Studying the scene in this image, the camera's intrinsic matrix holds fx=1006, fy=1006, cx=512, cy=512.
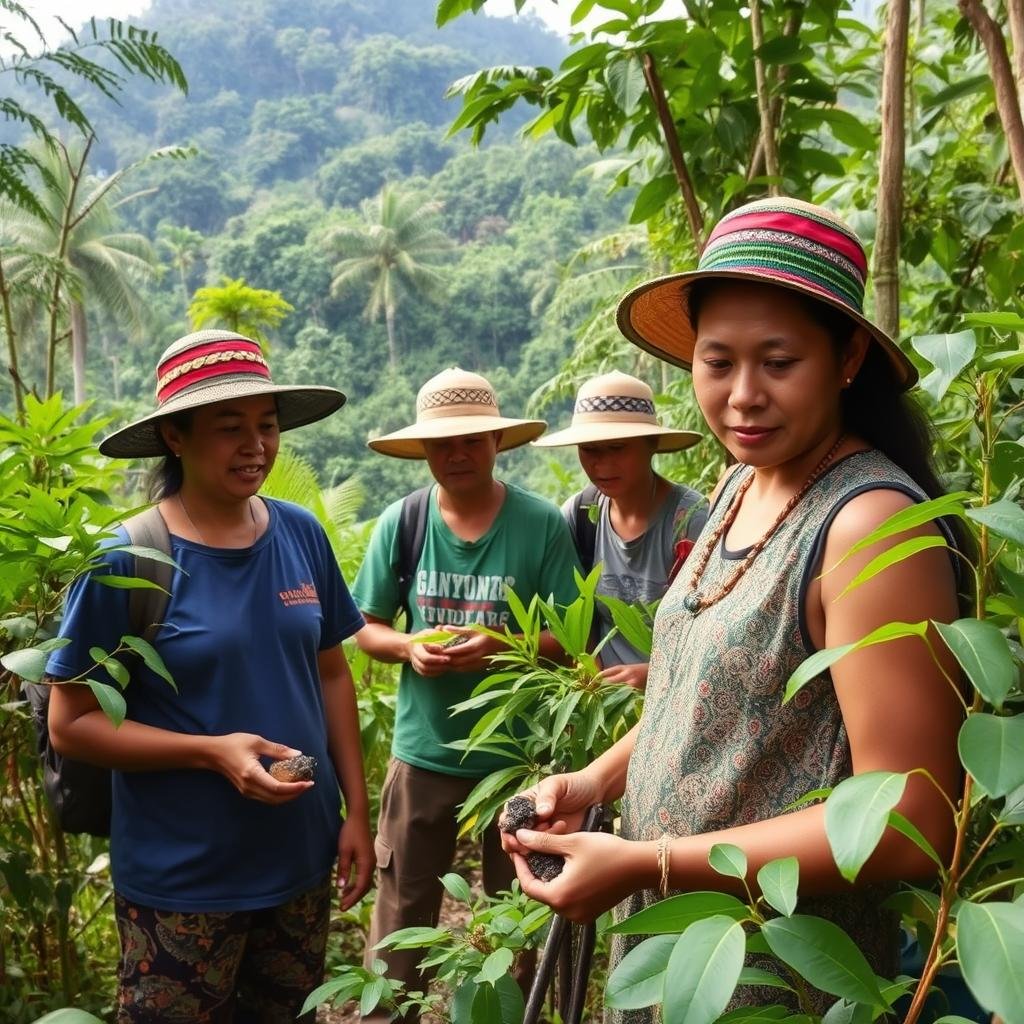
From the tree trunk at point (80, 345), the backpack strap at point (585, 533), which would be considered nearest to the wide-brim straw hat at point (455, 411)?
the backpack strap at point (585, 533)

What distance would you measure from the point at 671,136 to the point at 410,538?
1.00 meters

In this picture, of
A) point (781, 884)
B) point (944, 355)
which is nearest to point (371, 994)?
point (781, 884)

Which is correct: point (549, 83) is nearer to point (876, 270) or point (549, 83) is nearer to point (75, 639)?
point (876, 270)

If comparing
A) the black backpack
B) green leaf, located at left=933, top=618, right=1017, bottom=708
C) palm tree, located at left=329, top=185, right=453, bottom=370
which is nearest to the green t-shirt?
the black backpack

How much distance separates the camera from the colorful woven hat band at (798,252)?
2.75 ft

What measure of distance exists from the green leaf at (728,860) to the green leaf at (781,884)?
2cm

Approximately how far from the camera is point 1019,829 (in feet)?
2.41

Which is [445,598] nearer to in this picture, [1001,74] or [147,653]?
[147,653]

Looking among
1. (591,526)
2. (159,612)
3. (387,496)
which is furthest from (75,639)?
(387,496)

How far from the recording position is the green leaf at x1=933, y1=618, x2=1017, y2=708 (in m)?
0.53

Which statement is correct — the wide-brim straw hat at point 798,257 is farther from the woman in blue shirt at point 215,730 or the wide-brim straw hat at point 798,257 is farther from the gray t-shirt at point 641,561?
the gray t-shirt at point 641,561

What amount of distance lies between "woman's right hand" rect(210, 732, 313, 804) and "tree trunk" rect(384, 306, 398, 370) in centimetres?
3831

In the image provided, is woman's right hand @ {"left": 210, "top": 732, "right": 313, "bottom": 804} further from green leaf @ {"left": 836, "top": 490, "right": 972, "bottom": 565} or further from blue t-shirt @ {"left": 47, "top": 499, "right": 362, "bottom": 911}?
green leaf @ {"left": 836, "top": 490, "right": 972, "bottom": 565}

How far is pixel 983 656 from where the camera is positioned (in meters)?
0.55
